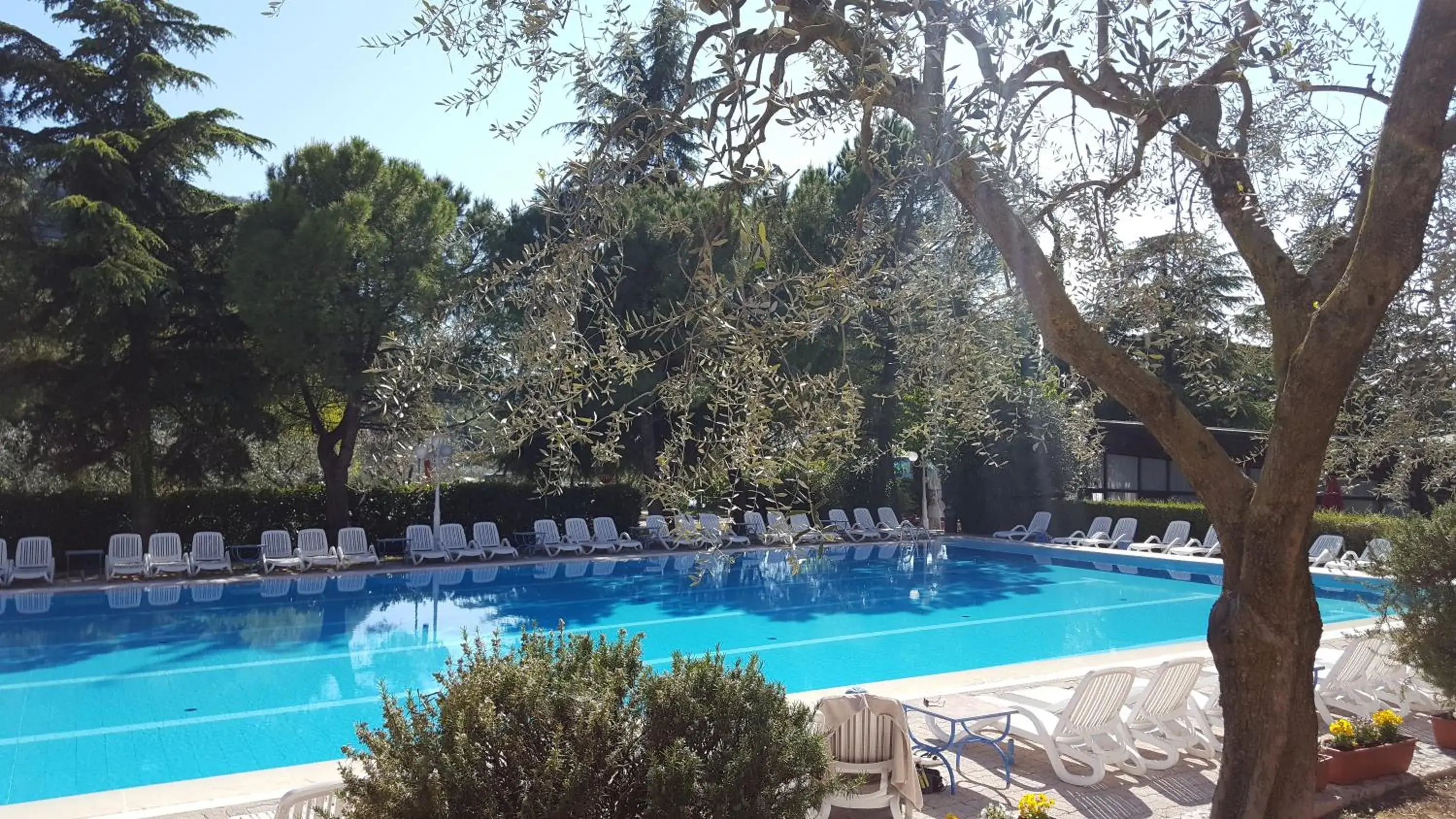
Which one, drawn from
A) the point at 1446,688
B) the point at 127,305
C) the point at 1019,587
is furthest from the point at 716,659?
the point at 127,305

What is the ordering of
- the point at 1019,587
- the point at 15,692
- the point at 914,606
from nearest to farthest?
the point at 15,692, the point at 914,606, the point at 1019,587

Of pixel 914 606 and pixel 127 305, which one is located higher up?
pixel 127 305

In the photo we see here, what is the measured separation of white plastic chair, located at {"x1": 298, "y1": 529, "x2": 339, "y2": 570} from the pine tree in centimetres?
243

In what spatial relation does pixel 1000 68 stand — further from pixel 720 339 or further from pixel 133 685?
pixel 133 685

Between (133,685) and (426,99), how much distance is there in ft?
32.5

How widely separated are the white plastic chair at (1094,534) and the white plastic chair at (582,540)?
9.76m

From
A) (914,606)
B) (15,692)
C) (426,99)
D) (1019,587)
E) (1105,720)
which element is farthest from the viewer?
(1019,587)

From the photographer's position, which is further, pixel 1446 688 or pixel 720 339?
pixel 1446 688

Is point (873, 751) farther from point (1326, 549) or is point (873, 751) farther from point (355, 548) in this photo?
point (355, 548)

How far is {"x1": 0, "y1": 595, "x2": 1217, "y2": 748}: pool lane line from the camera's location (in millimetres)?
9883

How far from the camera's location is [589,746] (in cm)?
339

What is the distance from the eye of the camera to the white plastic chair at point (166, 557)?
17.7 meters

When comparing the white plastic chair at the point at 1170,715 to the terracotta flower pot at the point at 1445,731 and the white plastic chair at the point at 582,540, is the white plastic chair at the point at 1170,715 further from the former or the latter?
the white plastic chair at the point at 582,540

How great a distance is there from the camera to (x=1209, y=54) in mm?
5258
